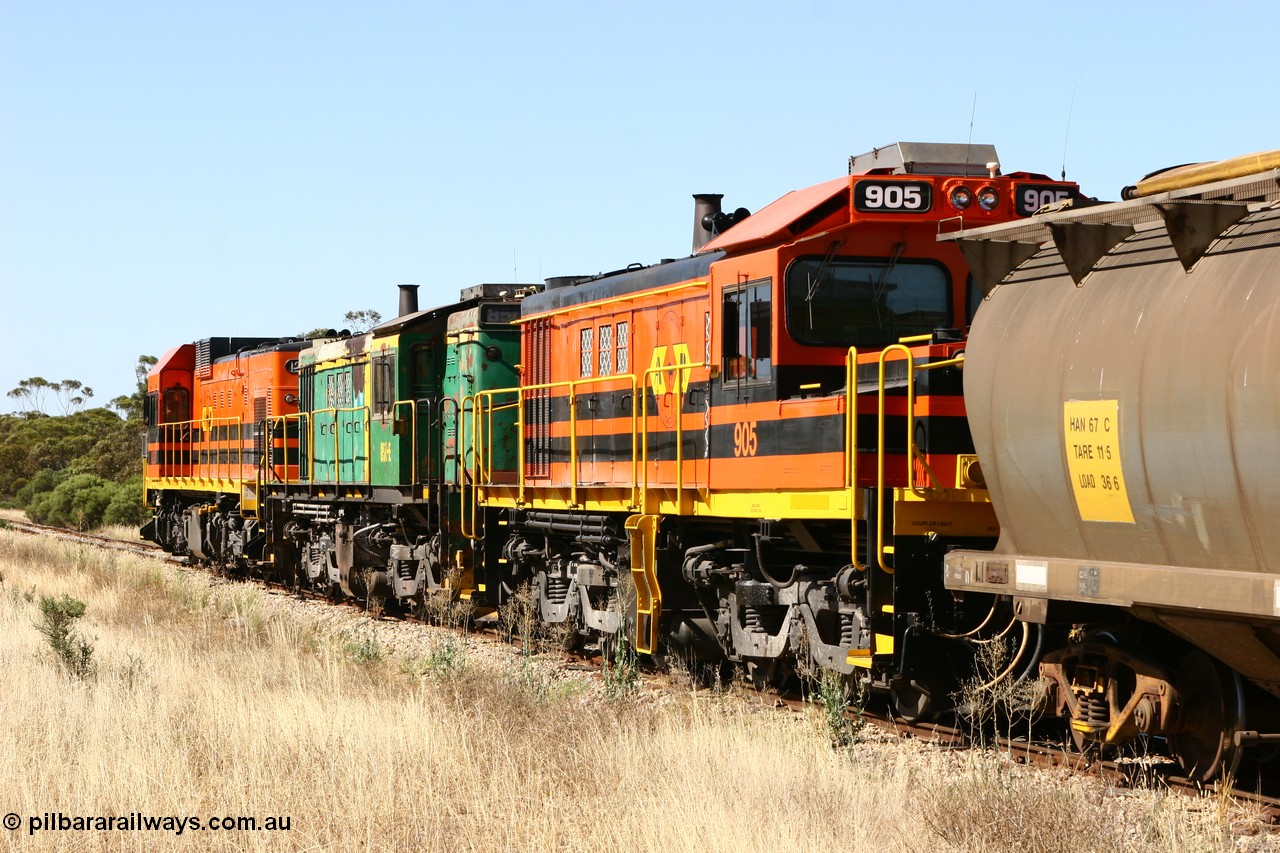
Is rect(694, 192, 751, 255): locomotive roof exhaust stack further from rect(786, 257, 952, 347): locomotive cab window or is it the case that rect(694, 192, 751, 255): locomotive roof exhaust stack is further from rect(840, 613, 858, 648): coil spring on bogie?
rect(840, 613, 858, 648): coil spring on bogie

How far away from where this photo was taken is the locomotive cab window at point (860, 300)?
12.4 m

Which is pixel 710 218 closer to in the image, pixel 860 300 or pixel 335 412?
pixel 860 300

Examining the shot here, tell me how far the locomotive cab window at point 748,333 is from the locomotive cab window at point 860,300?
257 mm

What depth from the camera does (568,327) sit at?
56.3 feet

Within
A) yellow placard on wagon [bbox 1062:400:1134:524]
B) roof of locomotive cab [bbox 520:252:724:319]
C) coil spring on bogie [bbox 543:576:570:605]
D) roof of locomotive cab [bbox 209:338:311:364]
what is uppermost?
roof of locomotive cab [bbox 209:338:311:364]

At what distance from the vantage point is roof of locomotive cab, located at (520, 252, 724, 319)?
46.6 ft

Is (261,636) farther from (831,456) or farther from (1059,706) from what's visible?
(1059,706)

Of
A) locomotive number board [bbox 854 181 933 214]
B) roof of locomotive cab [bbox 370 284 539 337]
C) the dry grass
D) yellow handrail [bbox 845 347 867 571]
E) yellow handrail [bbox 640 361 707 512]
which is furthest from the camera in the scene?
roof of locomotive cab [bbox 370 284 539 337]

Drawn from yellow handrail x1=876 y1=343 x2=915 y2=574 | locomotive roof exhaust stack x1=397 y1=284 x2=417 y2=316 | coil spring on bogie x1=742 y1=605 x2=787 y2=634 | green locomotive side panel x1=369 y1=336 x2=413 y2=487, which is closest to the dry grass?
coil spring on bogie x1=742 y1=605 x2=787 y2=634

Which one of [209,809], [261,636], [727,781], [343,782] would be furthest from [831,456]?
[261,636]

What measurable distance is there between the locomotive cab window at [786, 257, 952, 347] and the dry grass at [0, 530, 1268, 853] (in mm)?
3060

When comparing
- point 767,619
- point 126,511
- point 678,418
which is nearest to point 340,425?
point 678,418

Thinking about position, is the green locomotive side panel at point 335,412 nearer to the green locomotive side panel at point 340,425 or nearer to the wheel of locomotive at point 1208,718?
the green locomotive side panel at point 340,425

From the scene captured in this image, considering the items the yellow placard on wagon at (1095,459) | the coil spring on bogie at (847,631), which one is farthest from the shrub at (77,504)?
the yellow placard on wagon at (1095,459)
